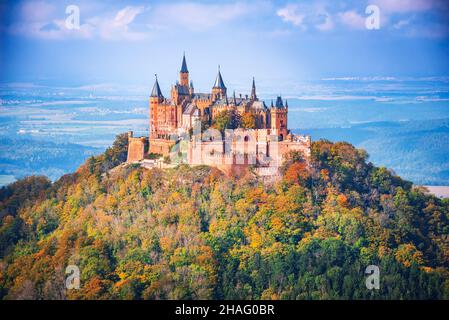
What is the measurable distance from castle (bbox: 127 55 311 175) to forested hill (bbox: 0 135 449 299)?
0.62 m

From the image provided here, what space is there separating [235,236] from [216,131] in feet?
13.7

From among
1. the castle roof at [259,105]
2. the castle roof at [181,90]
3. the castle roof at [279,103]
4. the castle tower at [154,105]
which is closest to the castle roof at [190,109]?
the castle roof at [181,90]

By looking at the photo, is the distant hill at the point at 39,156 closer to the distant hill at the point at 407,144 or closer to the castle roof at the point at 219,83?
the castle roof at the point at 219,83

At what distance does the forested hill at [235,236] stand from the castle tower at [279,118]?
1.54m

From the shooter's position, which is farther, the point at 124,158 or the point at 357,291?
the point at 124,158

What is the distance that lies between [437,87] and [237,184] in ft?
52.5

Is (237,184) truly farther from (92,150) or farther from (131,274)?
(92,150)

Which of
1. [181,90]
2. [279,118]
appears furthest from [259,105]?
[181,90]

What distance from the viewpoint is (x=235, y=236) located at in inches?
1303

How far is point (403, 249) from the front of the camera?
107ft
